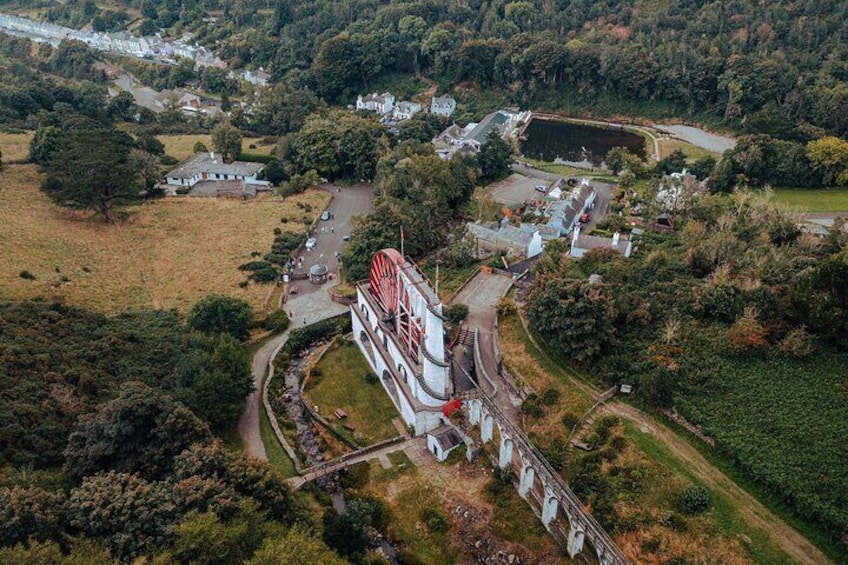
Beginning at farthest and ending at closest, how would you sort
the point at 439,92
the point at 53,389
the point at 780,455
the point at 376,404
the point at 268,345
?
the point at 439,92
the point at 268,345
the point at 376,404
the point at 53,389
the point at 780,455

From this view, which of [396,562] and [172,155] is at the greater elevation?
[396,562]

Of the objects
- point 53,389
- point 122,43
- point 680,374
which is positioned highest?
point 680,374

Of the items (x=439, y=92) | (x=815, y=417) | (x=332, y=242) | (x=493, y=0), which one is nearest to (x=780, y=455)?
(x=815, y=417)

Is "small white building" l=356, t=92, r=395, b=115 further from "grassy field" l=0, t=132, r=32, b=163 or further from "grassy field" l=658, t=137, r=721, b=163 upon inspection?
"grassy field" l=0, t=132, r=32, b=163

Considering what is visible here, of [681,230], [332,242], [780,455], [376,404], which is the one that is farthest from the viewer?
[332,242]

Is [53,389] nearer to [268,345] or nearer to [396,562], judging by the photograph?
[268,345]

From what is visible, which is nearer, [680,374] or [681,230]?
[680,374]

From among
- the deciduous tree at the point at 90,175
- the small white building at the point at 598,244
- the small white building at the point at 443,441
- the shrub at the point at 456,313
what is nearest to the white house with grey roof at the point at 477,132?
the small white building at the point at 598,244
